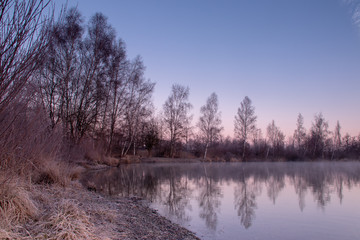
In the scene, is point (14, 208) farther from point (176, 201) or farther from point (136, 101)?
point (136, 101)

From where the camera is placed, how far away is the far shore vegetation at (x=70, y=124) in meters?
2.98

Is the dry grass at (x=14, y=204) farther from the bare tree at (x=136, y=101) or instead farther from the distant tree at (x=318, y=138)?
the distant tree at (x=318, y=138)

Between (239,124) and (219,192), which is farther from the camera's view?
(239,124)

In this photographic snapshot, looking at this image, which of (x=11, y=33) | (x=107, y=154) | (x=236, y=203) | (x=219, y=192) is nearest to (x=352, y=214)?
(x=236, y=203)

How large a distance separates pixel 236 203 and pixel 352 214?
336 cm

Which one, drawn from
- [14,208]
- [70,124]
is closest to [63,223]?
[14,208]

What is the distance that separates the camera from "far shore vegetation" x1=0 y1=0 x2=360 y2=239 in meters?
2.98

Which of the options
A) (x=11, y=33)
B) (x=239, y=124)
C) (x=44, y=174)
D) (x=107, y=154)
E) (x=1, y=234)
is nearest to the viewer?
(x=11, y=33)

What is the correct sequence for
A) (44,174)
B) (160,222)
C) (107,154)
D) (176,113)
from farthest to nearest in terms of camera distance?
(176,113), (107,154), (44,174), (160,222)

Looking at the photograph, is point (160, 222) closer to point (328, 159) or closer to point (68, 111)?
point (68, 111)

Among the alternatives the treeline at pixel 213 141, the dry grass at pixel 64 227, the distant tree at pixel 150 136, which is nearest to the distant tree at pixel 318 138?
the treeline at pixel 213 141

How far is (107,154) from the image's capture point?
2630cm

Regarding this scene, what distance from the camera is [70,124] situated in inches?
647

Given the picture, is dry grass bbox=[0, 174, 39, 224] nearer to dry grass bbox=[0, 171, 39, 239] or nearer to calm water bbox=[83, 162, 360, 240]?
→ dry grass bbox=[0, 171, 39, 239]
